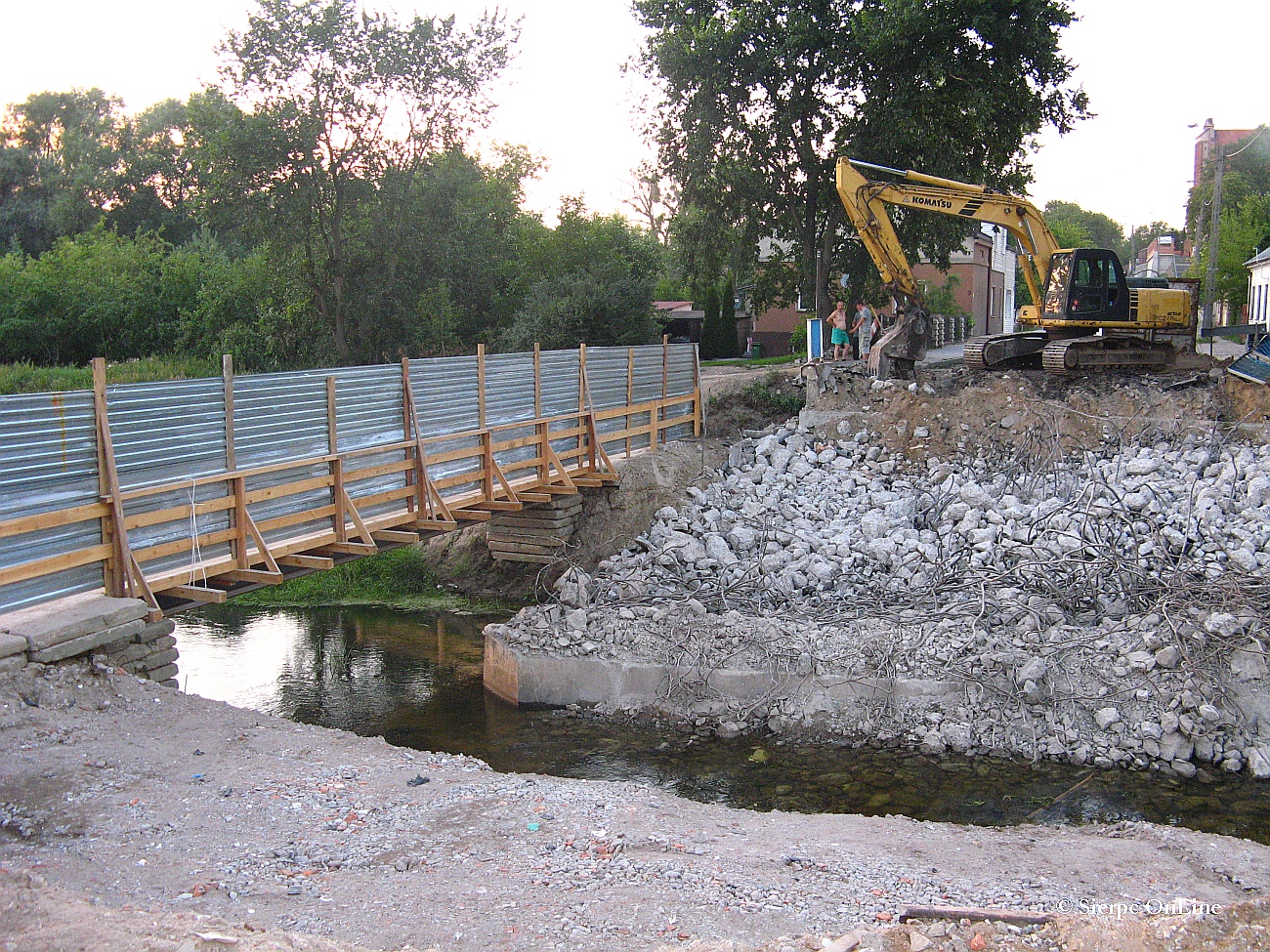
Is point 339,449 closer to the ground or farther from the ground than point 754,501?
farther from the ground

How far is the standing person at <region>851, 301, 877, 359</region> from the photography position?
22.4 metres

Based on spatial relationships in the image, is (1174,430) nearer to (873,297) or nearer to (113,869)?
(873,297)

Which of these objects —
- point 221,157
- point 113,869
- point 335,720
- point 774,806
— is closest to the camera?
point 113,869

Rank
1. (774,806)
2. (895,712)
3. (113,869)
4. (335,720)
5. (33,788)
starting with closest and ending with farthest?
(113,869)
(33,788)
(774,806)
(895,712)
(335,720)

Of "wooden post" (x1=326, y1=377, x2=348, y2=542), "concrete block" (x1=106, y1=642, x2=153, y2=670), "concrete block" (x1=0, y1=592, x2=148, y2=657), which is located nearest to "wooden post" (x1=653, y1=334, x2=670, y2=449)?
"wooden post" (x1=326, y1=377, x2=348, y2=542)

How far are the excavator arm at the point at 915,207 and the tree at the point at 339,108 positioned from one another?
41.0ft

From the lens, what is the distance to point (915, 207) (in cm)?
1811

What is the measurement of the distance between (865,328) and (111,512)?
17269mm

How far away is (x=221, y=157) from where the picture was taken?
23688mm

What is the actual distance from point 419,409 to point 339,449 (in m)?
1.42

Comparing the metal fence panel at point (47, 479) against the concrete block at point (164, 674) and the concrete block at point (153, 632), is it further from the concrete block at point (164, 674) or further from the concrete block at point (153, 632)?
the concrete block at point (164, 674)

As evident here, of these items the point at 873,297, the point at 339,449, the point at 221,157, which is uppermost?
the point at 221,157

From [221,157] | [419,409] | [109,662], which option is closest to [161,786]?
[109,662]

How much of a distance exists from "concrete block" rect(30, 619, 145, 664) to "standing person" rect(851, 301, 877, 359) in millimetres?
16894
